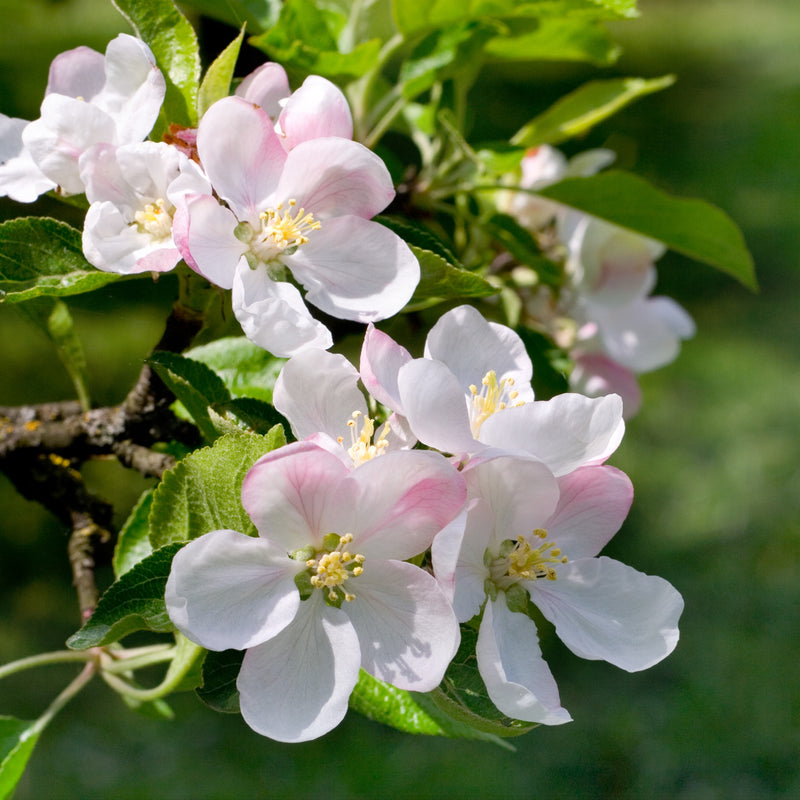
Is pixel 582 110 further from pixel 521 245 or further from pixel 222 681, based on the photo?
pixel 222 681

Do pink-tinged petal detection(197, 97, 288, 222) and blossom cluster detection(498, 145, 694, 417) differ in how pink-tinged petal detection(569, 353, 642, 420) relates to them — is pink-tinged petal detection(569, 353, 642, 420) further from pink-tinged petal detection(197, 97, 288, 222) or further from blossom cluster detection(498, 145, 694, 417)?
pink-tinged petal detection(197, 97, 288, 222)

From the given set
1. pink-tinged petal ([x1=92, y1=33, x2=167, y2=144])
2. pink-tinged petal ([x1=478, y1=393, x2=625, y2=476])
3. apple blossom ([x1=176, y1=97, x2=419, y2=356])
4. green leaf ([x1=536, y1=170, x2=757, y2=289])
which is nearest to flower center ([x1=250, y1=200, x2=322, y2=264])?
apple blossom ([x1=176, y1=97, x2=419, y2=356])

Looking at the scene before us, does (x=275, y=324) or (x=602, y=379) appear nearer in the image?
(x=275, y=324)

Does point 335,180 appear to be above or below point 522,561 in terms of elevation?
above

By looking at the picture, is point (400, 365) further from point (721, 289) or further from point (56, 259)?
point (721, 289)

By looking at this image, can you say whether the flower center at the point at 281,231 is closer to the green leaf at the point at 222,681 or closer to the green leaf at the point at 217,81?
the green leaf at the point at 217,81

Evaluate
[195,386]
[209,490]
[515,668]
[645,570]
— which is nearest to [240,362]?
[195,386]
